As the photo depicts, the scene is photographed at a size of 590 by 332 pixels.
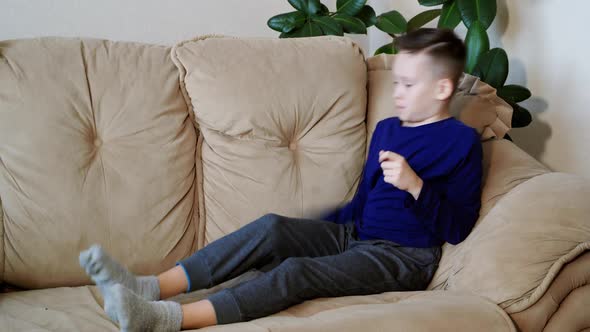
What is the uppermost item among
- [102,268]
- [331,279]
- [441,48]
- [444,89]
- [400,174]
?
[441,48]

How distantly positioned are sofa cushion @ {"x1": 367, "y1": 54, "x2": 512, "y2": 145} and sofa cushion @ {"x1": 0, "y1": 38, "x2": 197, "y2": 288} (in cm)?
57

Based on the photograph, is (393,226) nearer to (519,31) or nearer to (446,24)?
(446,24)

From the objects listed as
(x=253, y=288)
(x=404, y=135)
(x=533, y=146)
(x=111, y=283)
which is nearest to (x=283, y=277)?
(x=253, y=288)

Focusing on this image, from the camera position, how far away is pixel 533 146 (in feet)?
7.46

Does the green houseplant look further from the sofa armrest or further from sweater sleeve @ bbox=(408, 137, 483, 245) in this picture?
the sofa armrest

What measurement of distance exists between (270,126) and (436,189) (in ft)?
1.64

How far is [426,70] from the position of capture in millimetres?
1519

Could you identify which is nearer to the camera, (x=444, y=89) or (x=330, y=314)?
(x=330, y=314)

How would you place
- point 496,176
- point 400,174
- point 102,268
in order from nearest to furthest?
point 102,268
point 400,174
point 496,176

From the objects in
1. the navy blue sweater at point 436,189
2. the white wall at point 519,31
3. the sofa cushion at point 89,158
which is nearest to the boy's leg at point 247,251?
the navy blue sweater at point 436,189

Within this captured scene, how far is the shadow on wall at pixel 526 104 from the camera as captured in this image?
2.21m

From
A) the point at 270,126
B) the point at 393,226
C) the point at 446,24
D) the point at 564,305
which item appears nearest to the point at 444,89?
the point at 393,226

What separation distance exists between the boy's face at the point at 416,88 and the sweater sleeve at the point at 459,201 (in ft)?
0.49

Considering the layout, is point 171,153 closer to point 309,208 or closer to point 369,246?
point 309,208
